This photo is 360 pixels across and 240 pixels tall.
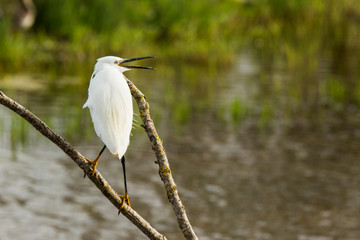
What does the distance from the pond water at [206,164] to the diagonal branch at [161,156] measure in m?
4.03

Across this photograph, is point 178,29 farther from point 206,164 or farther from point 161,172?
point 161,172

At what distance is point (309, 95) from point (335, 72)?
113 inches

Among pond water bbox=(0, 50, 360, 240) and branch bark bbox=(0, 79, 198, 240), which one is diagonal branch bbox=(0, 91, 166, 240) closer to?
branch bark bbox=(0, 79, 198, 240)

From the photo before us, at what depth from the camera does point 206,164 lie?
27.6 feet

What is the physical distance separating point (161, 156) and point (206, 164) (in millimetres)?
6245

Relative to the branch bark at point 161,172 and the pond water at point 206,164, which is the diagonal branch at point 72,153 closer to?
the branch bark at point 161,172

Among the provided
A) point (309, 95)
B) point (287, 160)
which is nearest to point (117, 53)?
point (309, 95)

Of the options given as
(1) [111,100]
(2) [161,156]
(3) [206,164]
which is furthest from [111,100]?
(3) [206,164]

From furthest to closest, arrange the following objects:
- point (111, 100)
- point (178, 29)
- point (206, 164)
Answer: point (178, 29) < point (206, 164) < point (111, 100)

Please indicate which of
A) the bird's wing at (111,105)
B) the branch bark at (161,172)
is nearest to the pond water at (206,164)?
the branch bark at (161,172)

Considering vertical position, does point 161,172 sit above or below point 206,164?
below

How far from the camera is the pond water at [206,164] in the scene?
6574mm

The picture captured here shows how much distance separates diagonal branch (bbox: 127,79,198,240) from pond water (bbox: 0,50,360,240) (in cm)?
403

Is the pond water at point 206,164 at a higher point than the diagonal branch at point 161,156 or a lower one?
higher
